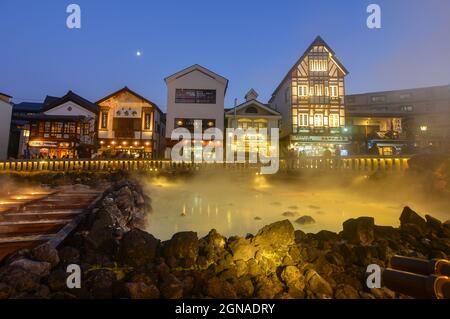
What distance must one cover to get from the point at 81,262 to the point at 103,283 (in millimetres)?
909

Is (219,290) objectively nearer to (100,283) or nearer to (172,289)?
(172,289)

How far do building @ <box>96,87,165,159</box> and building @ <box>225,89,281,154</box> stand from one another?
33.5 feet

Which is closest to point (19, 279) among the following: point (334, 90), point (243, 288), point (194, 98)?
point (243, 288)

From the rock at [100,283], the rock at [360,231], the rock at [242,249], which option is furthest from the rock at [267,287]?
the rock at [360,231]

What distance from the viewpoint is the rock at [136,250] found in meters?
5.03

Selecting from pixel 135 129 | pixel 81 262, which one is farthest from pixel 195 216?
pixel 135 129

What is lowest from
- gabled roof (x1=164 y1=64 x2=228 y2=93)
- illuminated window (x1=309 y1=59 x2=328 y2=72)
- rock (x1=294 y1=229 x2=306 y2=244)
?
rock (x1=294 y1=229 x2=306 y2=244)

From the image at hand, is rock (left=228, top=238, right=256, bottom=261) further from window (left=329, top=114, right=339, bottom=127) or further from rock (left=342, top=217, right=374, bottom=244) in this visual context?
window (left=329, top=114, right=339, bottom=127)

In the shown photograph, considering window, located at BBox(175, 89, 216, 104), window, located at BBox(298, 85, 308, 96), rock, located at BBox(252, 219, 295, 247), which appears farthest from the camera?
window, located at BBox(298, 85, 308, 96)

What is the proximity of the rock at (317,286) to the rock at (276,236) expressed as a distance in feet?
4.47

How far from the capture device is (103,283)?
13.6 ft

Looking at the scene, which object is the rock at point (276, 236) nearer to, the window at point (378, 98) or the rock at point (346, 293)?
the rock at point (346, 293)

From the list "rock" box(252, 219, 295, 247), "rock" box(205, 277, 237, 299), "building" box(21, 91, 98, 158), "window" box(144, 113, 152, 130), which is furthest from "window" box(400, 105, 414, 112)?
A: "building" box(21, 91, 98, 158)

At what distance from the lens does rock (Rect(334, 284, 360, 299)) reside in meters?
4.55
